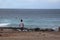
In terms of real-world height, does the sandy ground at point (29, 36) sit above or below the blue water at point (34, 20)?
above

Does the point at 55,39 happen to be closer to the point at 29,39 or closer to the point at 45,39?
the point at 45,39

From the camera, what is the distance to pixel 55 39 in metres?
15.1

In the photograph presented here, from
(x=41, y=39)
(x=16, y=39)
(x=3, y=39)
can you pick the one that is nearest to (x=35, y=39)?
(x=41, y=39)

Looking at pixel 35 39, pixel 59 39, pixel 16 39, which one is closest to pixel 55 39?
pixel 59 39

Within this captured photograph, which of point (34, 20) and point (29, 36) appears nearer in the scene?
point (29, 36)

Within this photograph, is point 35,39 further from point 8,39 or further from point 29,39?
point 8,39

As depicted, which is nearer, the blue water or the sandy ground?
the sandy ground

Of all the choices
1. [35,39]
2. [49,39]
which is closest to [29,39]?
[35,39]

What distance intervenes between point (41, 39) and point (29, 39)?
86cm

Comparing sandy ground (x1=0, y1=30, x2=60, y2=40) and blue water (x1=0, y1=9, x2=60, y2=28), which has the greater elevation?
sandy ground (x1=0, y1=30, x2=60, y2=40)

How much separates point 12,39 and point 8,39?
0.97 ft

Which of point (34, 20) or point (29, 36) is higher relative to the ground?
point (29, 36)

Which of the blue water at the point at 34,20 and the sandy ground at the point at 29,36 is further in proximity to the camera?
the blue water at the point at 34,20

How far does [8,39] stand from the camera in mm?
14930
